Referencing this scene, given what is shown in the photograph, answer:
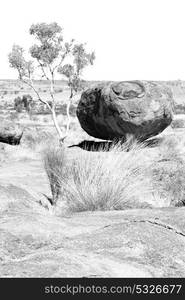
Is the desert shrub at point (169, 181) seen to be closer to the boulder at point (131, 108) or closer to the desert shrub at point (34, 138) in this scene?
the boulder at point (131, 108)

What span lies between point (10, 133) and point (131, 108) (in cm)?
614

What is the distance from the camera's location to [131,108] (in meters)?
19.4

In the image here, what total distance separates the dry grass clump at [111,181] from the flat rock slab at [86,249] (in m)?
3.06

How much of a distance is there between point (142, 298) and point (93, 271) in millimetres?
360

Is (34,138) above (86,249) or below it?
below

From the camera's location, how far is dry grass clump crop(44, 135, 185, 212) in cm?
809

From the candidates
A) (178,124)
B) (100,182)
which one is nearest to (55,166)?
(100,182)

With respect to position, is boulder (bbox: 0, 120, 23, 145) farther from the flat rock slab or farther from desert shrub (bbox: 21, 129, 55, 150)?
the flat rock slab

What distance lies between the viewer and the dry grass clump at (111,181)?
26.6 feet

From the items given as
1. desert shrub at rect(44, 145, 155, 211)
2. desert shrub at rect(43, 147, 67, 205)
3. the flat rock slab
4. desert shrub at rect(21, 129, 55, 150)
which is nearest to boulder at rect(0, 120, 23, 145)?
desert shrub at rect(21, 129, 55, 150)

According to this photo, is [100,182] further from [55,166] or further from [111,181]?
[55,166]

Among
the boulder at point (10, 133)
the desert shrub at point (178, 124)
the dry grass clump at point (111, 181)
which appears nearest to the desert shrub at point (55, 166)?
the dry grass clump at point (111, 181)

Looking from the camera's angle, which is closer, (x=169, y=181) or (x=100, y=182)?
(x=100, y=182)

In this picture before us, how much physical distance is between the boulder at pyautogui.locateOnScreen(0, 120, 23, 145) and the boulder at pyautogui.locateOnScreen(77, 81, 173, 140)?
166 inches
